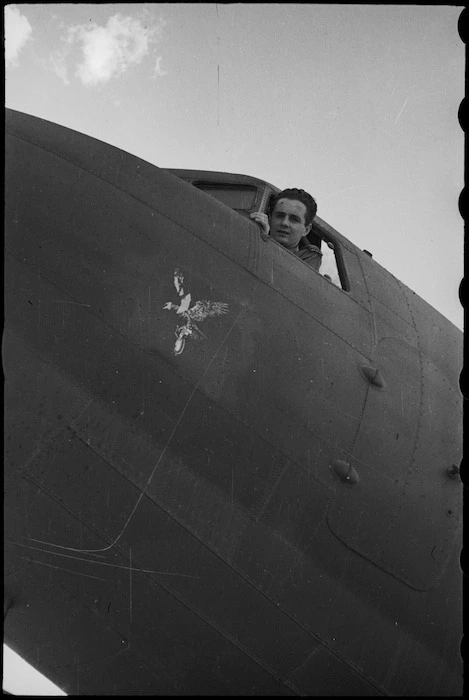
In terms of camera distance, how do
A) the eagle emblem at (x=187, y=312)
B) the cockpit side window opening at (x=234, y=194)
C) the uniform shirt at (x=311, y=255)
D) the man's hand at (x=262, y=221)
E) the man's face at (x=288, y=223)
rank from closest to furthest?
the eagle emblem at (x=187, y=312), the man's hand at (x=262, y=221), the uniform shirt at (x=311, y=255), the man's face at (x=288, y=223), the cockpit side window opening at (x=234, y=194)

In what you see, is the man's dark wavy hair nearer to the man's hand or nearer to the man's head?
the man's head

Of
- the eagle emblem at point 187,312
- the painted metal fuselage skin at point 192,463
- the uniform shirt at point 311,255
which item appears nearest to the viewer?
the painted metal fuselage skin at point 192,463

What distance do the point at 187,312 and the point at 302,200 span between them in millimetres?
1917

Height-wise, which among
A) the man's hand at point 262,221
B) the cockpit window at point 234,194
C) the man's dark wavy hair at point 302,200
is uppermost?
the man's dark wavy hair at point 302,200

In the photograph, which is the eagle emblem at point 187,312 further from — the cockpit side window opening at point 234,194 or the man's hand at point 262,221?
the cockpit side window opening at point 234,194

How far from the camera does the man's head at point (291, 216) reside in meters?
5.29

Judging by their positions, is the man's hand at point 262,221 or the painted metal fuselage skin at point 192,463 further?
the man's hand at point 262,221

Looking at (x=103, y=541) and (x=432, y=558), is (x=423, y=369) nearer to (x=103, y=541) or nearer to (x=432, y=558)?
(x=432, y=558)

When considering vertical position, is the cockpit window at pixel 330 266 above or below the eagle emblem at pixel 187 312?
above

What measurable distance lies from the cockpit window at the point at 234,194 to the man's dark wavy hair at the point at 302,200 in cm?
16

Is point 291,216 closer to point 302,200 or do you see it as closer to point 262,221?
point 302,200

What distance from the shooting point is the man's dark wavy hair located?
17.8ft

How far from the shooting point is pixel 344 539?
13.9 ft

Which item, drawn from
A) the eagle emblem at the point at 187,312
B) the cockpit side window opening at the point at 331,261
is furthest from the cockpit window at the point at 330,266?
the eagle emblem at the point at 187,312
